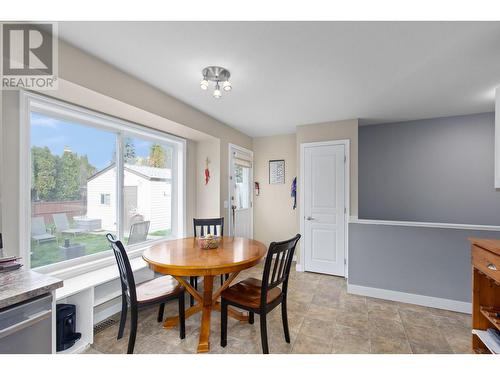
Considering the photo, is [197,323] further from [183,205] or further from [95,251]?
[183,205]

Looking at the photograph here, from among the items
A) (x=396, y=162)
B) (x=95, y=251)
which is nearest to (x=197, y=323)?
(x=95, y=251)

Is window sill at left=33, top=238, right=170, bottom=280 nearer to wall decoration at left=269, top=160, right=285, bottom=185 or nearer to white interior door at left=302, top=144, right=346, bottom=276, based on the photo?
white interior door at left=302, top=144, right=346, bottom=276

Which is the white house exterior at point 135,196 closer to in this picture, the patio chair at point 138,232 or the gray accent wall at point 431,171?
the patio chair at point 138,232

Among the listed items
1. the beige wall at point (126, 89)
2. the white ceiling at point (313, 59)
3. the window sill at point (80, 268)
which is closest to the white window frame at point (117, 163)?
the window sill at point (80, 268)

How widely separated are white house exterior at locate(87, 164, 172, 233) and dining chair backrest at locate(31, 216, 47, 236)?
0.41 metres

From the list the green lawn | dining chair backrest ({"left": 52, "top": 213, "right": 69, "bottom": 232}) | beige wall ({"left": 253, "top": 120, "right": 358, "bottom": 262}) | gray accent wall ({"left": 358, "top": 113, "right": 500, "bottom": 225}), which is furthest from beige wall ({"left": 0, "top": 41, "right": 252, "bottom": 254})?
gray accent wall ({"left": 358, "top": 113, "right": 500, "bottom": 225})

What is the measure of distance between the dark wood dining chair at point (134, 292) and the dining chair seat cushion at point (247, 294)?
43 cm

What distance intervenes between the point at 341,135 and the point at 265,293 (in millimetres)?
2805

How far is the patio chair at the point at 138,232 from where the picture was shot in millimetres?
2830

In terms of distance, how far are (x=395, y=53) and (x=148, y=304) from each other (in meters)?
2.81

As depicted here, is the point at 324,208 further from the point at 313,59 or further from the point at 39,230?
the point at 39,230

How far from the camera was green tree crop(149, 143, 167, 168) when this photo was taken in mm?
3111

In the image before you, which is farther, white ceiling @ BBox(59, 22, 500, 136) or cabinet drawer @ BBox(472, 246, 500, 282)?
white ceiling @ BBox(59, 22, 500, 136)

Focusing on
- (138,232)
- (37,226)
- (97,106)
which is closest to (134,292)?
(37,226)
